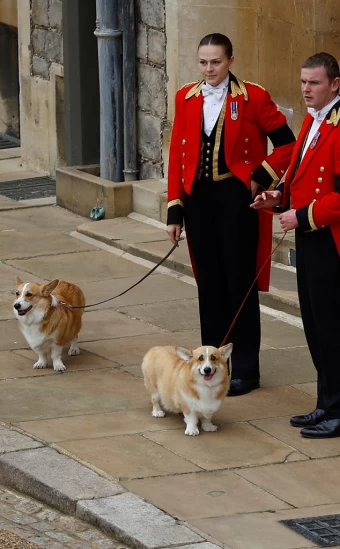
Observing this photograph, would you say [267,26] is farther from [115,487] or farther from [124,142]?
[115,487]

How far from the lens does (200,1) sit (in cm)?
1200

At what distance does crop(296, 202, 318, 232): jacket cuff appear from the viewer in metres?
7.01

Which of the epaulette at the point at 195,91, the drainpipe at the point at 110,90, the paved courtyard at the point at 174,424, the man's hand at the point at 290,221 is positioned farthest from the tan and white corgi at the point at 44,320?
the drainpipe at the point at 110,90

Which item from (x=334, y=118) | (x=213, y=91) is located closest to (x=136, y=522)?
(x=334, y=118)

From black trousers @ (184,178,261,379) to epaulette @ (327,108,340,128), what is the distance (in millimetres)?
902

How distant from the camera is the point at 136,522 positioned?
616 centimetres

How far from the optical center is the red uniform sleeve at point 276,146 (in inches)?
302

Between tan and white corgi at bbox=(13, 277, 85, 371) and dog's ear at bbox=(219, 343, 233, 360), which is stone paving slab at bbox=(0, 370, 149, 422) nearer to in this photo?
tan and white corgi at bbox=(13, 277, 85, 371)

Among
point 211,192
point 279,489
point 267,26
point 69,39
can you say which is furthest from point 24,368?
point 69,39

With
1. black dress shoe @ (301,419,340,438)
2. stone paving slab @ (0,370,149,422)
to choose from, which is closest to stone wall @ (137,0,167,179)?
stone paving slab @ (0,370,149,422)

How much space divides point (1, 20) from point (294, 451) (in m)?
11.0

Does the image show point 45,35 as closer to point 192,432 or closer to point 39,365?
point 39,365

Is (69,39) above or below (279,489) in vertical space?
above

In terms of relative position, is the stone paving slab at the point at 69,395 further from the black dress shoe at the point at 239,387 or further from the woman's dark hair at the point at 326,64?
the woman's dark hair at the point at 326,64
